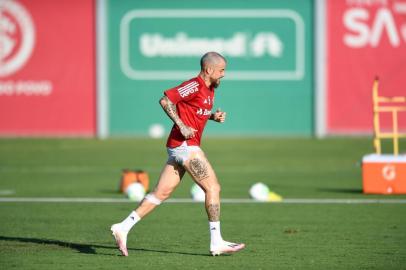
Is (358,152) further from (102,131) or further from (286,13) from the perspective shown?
(102,131)

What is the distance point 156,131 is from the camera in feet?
93.8

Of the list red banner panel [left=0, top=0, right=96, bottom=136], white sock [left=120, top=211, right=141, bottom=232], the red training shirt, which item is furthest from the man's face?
red banner panel [left=0, top=0, right=96, bottom=136]

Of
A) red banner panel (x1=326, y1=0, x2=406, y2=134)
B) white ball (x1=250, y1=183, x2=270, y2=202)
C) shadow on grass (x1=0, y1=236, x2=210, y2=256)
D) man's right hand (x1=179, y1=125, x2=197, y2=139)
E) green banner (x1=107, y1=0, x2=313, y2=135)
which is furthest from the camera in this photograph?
green banner (x1=107, y1=0, x2=313, y2=135)

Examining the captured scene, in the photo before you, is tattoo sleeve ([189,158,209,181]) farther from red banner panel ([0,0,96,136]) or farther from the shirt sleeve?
red banner panel ([0,0,96,136])

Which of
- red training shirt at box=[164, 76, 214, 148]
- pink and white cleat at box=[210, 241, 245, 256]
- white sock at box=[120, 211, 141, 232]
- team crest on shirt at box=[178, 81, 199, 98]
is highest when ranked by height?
team crest on shirt at box=[178, 81, 199, 98]

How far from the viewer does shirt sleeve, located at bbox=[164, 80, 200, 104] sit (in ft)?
34.4

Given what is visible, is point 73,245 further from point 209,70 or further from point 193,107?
point 209,70

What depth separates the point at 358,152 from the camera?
24.7 meters

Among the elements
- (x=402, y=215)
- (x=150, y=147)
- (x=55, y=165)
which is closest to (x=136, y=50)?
(x=150, y=147)

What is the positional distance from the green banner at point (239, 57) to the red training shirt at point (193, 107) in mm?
17574

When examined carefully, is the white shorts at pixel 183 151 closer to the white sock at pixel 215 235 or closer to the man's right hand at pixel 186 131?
the man's right hand at pixel 186 131

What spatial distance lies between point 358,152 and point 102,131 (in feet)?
25.2

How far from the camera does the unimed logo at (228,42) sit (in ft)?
93.3

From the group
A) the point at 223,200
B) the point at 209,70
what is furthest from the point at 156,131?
the point at 209,70
